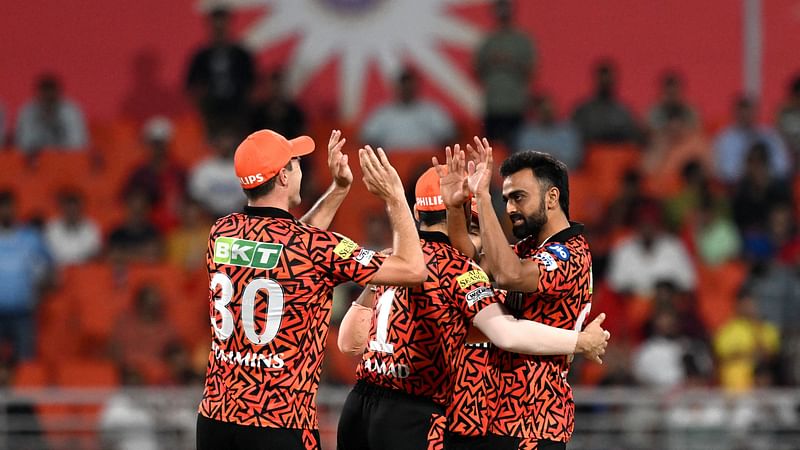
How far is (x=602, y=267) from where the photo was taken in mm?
13555

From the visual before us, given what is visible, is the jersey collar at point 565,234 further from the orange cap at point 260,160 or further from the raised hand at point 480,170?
the orange cap at point 260,160

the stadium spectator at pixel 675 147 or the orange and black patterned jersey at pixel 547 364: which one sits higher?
the stadium spectator at pixel 675 147

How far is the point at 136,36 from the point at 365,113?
272 cm

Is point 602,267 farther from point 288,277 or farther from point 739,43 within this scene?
point 288,277

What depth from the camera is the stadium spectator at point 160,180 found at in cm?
1438

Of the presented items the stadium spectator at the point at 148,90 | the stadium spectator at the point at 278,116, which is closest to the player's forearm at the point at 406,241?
the stadium spectator at the point at 278,116

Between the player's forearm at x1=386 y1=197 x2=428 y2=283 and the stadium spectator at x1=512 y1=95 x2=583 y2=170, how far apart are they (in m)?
8.37

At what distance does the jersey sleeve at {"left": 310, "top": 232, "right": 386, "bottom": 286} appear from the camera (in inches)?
243

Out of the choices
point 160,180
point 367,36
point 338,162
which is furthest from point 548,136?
point 338,162

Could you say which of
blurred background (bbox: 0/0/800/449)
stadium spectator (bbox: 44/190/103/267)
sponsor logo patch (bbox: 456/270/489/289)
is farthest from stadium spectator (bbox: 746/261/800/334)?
sponsor logo patch (bbox: 456/270/489/289)

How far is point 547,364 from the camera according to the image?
6.48 meters

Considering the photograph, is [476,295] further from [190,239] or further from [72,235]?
[72,235]

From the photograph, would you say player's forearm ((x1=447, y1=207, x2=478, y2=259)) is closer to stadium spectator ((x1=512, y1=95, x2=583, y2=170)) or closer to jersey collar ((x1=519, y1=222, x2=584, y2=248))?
jersey collar ((x1=519, y1=222, x2=584, y2=248))

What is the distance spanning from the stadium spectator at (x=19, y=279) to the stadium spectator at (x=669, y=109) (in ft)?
20.6
